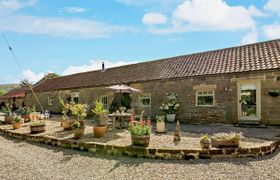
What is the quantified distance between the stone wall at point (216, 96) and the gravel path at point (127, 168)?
16.3ft

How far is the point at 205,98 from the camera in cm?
1444

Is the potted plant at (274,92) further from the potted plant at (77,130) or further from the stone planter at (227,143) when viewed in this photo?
the potted plant at (77,130)

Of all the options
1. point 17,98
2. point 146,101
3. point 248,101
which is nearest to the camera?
point 248,101

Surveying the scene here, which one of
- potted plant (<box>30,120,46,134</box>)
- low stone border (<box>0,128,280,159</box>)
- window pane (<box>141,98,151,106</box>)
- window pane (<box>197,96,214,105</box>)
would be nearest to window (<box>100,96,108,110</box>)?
window pane (<box>141,98,151,106</box>)

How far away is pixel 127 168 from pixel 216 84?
28.6 feet

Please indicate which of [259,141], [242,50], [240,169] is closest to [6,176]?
Answer: [240,169]

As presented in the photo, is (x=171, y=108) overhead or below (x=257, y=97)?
below

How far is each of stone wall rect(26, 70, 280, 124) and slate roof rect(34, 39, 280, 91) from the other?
13.7 inches

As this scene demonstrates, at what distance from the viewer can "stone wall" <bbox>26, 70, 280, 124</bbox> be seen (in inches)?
481

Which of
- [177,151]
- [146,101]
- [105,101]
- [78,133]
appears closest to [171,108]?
[146,101]

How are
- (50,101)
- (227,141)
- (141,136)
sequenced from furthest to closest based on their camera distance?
1. (50,101)
2. (141,136)
3. (227,141)

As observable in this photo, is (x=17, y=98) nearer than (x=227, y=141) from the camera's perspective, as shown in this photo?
No

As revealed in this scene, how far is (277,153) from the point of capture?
25.9 feet

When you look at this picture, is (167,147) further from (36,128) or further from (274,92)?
(36,128)
